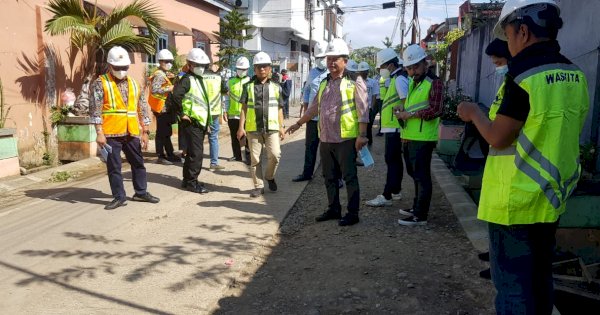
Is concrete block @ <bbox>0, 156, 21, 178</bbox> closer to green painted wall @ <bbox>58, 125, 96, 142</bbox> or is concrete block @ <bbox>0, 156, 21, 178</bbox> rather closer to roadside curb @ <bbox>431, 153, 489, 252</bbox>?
green painted wall @ <bbox>58, 125, 96, 142</bbox>

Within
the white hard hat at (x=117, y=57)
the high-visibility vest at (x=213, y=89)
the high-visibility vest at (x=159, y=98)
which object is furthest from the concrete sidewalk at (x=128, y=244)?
the high-visibility vest at (x=159, y=98)

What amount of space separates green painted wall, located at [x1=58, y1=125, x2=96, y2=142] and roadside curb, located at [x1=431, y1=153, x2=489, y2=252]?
19.5ft

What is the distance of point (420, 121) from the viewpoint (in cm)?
493

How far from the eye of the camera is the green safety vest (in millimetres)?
5629

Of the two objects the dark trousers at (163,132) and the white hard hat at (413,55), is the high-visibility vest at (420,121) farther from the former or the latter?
the dark trousers at (163,132)

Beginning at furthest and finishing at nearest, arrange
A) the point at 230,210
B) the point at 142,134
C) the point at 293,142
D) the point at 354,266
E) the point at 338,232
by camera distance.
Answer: the point at 293,142
the point at 142,134
the point at 230,210
the point at 338,232
the point at 354,266

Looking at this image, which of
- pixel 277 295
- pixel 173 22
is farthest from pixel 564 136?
pixel 173 22

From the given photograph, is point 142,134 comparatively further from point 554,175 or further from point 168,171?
point 554,175

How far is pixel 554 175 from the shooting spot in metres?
2.22

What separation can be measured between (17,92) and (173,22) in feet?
19.6

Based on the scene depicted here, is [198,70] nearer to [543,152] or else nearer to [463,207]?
[463,207]

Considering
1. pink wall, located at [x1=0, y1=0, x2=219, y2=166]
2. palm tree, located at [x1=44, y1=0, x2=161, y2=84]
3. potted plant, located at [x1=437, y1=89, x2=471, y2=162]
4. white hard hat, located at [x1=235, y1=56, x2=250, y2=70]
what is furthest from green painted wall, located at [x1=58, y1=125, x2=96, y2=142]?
potted plant, located at [x1=437, y1=89, x2=471, y2=162]

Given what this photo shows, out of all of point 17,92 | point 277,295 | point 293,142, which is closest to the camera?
point 277,295

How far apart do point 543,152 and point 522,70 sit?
378 millimetres
